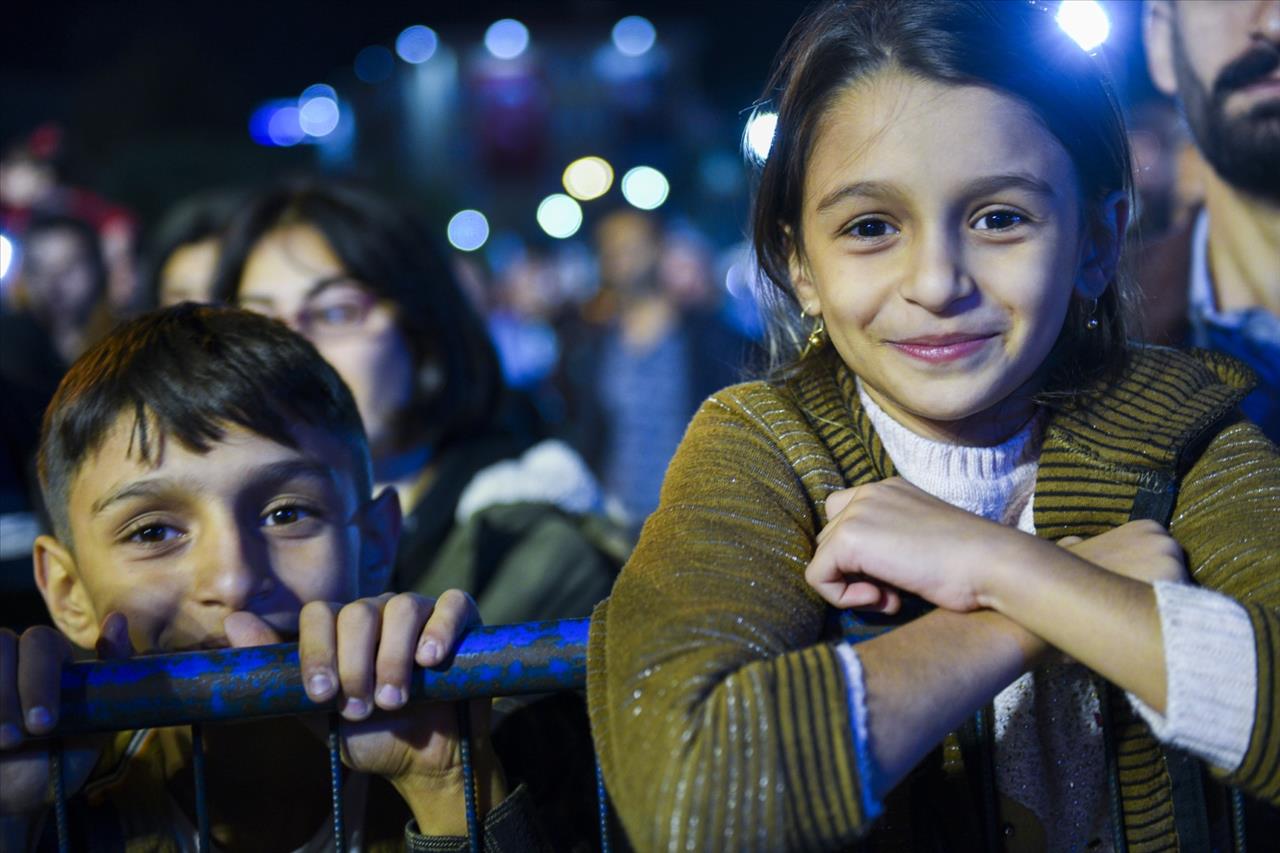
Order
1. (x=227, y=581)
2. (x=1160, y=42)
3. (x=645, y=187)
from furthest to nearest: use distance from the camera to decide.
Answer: (x=645, y=187) < (x=1160, y=42) < (x=227, y=581)

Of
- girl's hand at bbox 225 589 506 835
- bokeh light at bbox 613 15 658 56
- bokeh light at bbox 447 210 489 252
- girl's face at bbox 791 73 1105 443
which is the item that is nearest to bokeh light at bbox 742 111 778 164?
girl's face at bbox 791 73 1105 443

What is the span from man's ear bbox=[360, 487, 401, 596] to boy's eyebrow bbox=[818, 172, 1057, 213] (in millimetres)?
1155

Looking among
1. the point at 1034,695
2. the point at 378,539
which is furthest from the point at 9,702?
the point at 1034,695

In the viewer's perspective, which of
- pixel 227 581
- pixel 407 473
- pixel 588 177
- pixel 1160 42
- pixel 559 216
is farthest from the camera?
pixel 559 216

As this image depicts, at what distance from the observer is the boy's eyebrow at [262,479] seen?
208 centimetres

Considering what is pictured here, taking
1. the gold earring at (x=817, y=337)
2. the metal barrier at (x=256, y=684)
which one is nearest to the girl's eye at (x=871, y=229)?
the gold earring at (x=817, y=337)

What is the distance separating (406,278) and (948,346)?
2.35m

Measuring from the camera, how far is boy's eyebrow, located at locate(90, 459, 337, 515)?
2.08 metres

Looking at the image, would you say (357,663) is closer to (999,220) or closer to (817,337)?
(817,337)

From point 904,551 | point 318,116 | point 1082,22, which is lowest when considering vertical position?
point 904,551

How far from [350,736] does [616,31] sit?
168ft

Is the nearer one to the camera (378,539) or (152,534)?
(152,534)

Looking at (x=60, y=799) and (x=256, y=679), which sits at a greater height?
(x=256, y=679)

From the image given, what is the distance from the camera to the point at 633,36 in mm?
49562
